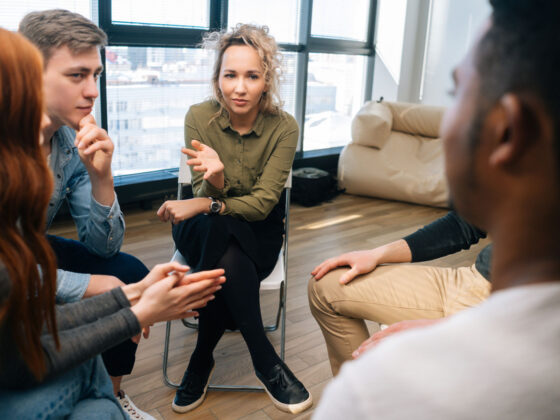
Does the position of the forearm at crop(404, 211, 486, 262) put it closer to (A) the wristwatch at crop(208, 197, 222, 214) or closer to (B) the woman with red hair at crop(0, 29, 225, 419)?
(A) the wristwatch at crop(208, 197, 222, 214)

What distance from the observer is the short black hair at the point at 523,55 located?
51 cm

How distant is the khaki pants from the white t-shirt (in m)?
1.09

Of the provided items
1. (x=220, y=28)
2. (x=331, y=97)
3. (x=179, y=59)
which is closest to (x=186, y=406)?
(x=179, y=59)

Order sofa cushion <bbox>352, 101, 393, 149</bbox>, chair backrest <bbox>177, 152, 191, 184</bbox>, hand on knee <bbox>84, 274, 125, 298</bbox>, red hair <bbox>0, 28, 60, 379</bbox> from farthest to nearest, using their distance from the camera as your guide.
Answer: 1. sofa cushion <bbox>352, 101, 393, 149</bbox>
2. chair backrest <bbox>177, 152, 191, 184</bbox>
3. hand on knee <bbox>84, 274, 125, 298</bbox>
4. red hair <bbox>0, 28, 60, 379</bbox>

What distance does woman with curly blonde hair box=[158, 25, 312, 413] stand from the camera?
6.32ft

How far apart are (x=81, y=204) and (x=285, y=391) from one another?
930mm

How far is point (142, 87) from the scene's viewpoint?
4.11m

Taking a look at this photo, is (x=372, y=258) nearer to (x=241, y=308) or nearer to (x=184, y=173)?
(x=241, y=308)

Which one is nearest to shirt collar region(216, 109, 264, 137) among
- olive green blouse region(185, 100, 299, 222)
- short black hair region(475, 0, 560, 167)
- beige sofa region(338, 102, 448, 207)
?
olive green blouse region(185, 100, 299, 222)

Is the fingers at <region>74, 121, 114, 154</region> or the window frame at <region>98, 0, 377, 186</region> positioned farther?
the window frame at <region>98, 0, 377, 186</region>

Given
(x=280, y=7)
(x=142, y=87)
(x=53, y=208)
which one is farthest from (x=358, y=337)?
(x=280, y=7)

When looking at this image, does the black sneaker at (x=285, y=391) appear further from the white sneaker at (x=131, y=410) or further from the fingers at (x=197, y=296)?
the fingers at (x=197, y=296)

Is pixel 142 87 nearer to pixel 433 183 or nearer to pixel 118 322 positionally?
pixel 433 183

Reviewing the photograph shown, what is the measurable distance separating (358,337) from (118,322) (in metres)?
0.79
